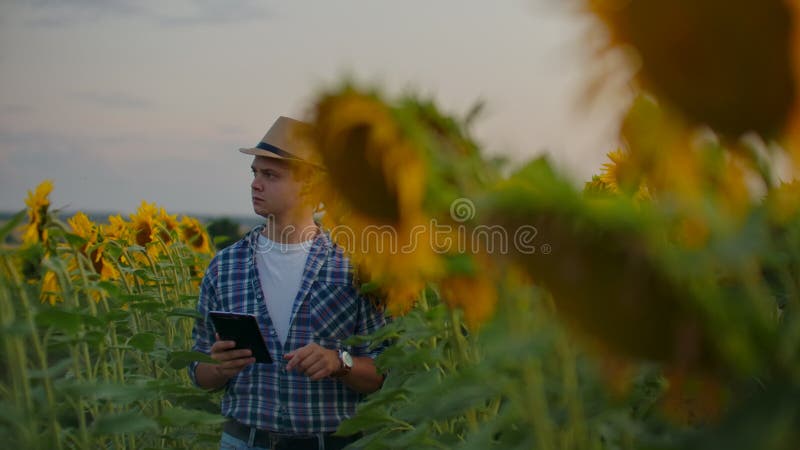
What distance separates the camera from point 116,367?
2570mm

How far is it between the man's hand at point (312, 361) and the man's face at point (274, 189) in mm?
586

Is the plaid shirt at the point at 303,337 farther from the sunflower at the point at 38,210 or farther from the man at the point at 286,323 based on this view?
the sunflower at the point at 38,210

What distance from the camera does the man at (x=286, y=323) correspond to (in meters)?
3.29

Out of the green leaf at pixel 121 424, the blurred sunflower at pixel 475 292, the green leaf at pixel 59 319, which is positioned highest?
the blurred sunflower at pixel 475 292

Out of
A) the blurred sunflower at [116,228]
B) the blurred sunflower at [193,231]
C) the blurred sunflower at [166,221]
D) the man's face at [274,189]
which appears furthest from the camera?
the blurred sunflower at [193,231]

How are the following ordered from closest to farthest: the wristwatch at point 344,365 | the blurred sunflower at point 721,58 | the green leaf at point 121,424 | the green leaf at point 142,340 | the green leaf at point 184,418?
the blurred sunflower at point 721,58 < the green leaf at point 121,424 < the green leaf at point 184,418 < the green leaf at point 142,340 < the wristwatch at point 344,365

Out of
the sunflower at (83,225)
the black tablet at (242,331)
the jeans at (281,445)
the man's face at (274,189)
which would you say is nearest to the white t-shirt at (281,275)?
the man's face at (274,189)

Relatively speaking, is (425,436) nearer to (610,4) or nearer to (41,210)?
(610,4)

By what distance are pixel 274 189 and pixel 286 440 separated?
0.97m

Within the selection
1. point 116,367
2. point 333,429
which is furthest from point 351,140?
point 333,429

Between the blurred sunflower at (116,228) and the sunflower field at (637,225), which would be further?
the blurred sunflower at (116,228)

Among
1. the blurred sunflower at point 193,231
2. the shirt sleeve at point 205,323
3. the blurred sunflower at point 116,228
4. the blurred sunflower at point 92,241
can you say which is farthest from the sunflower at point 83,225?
the blurred sunflower at point 193,231

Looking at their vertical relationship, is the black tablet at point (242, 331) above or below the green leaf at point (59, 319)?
below

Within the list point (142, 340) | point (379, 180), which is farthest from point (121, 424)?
point (379, 180)
